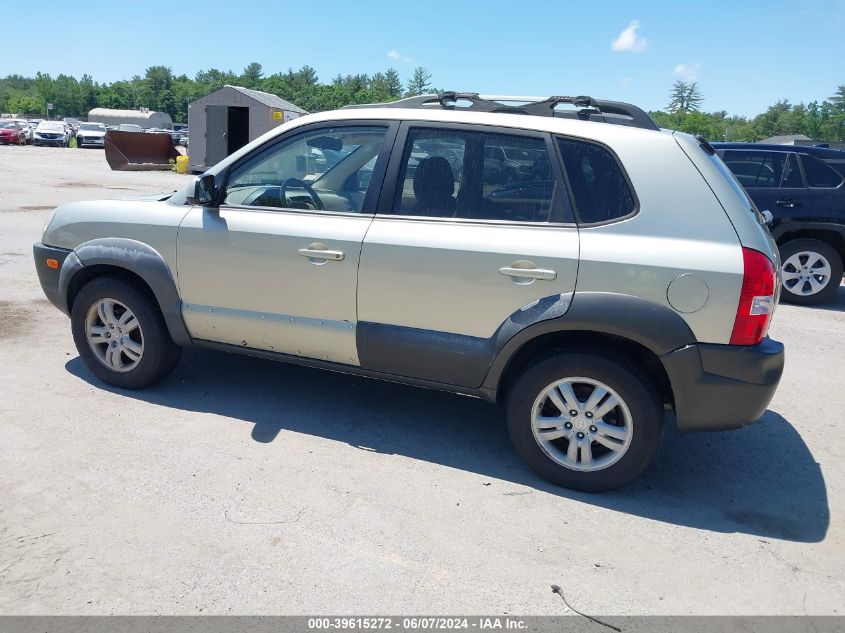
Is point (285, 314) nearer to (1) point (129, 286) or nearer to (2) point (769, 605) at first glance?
(1) point (129, 286)

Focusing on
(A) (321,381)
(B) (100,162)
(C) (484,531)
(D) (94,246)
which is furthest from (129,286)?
(B) (100,162)

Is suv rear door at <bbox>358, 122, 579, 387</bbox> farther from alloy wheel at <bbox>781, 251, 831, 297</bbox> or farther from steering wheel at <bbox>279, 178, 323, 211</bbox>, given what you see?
alloy wheel at <bbox>781, 251, 831, 297</bbox>

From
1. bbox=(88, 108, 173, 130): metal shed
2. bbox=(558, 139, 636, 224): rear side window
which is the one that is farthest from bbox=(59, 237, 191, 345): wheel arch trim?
bbox=(88, 108, 173, 130): metal shed

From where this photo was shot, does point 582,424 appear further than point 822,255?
No

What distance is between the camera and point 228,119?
25.5 meters

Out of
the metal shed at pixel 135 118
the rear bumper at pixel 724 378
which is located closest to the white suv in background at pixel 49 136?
the metal shed at pixel 135 118

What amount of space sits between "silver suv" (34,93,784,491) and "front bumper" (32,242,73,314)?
0.23 metres

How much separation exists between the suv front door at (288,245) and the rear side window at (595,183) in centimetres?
108

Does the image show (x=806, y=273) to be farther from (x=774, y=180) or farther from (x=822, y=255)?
(x=774, y=180)

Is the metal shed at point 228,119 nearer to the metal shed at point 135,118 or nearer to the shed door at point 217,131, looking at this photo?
the shed door at point 217,131

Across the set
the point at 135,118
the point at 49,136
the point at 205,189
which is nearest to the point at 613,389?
the point at 205,189

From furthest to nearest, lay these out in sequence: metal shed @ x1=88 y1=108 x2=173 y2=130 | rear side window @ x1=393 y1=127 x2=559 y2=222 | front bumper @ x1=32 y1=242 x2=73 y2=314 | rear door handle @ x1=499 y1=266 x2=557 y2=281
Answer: metal shed @ x1=88 y1=108 x2=173 y2=130
front bumper @ x1=32 y1=242 x2=73 y2=314
rear side window @ x1=393 y1=127 x2=559 y2=222
rear door handle @ x1=499 y1=266 x2=557 y2=281

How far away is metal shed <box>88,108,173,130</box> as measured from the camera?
7288cm

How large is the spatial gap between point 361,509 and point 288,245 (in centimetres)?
160
